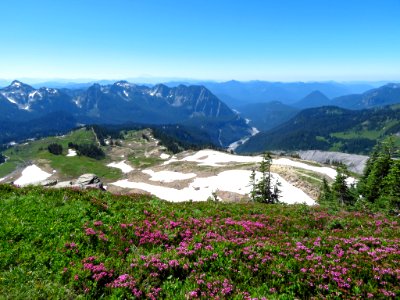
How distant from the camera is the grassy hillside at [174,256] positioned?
925cm

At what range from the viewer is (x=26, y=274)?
9.77 metres

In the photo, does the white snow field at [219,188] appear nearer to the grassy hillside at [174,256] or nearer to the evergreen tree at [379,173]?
the evergreen tree at [379,173]

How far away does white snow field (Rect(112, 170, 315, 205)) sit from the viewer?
235ft

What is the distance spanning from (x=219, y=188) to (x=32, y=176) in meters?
123

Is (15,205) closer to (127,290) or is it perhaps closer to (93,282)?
(93,282)

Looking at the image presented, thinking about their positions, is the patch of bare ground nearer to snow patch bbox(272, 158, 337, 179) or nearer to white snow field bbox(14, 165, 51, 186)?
snow patch bbox(272, 158, 337, 179)

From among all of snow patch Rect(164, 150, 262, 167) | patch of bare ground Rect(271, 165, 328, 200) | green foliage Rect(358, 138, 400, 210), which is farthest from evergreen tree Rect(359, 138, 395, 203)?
snow patch Rect(164, 150, 262, 167)

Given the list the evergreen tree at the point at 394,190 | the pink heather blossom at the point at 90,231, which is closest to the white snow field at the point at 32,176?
the evergreen tree at the point at 394,190

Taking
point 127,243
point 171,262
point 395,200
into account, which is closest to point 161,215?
point 127,243

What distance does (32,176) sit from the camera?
158 meters

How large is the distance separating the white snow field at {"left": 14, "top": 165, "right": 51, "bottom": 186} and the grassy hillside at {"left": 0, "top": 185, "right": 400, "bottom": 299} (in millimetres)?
154112

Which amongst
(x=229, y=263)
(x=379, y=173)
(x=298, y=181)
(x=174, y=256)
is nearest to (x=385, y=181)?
(x=379, y=173)

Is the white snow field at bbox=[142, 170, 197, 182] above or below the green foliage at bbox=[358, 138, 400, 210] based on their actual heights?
below

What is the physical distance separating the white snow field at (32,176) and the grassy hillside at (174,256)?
506 ft
